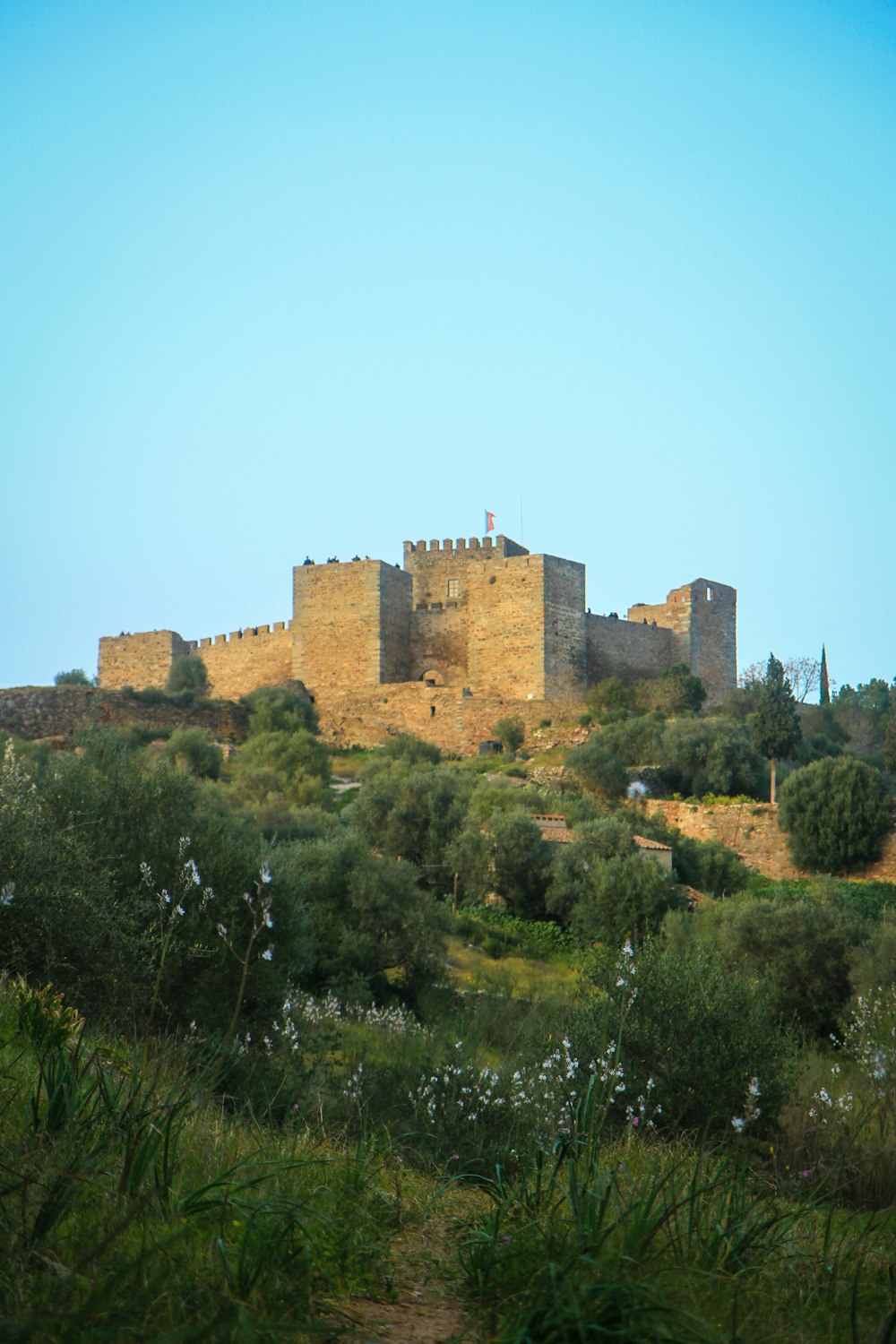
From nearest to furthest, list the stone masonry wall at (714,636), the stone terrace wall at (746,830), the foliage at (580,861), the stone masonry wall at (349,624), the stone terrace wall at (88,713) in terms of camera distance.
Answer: the foliage at (580,861), the stone terrace wall at (746,830), the stone terrace wall at (88,713), the stone masonry wall at (349,624), the stone masonry wall at (714,636)

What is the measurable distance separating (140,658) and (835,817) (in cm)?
2601

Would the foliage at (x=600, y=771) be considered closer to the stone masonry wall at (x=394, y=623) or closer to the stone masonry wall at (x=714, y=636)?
the stone masonry wall at (x=394, y=623)

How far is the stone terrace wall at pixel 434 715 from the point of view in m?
33.6

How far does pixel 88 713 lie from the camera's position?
30.5 meters

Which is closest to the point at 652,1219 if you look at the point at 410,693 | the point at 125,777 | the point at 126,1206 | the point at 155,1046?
the point at 126,1206

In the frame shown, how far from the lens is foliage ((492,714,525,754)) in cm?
3269

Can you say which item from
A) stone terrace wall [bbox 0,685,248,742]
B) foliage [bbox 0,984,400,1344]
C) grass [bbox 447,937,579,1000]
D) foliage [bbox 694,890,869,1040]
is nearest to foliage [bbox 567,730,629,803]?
stone terrace wall [bbox 0,685,248,742]

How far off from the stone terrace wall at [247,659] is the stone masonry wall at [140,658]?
3.62ft

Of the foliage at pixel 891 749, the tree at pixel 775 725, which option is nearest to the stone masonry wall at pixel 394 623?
the tree at pixel 775 725

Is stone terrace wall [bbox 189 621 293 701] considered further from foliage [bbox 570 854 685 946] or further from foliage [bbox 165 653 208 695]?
foliage [bbox 570 854 685 946]

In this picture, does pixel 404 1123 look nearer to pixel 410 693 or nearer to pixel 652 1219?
pixel 652 1219

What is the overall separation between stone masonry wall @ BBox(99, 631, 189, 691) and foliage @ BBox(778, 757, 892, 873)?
76.9 feet

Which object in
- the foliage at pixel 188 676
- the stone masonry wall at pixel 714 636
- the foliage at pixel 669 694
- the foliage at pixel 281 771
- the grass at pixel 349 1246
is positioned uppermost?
the stone masonry wall at pixel 714 636

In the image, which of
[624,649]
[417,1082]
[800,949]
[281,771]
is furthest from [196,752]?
[417,1082]
